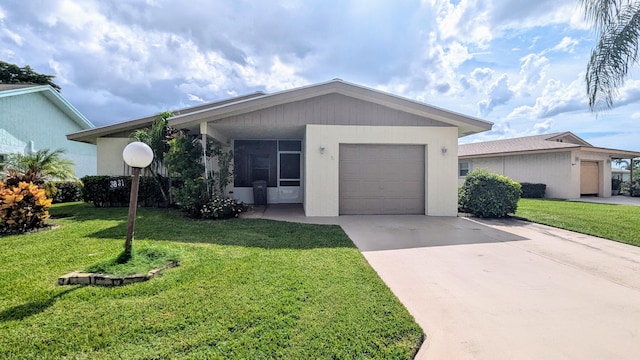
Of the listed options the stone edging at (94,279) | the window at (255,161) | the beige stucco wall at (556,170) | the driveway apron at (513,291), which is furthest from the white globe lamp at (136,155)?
the beige stucco wall at (556,170)

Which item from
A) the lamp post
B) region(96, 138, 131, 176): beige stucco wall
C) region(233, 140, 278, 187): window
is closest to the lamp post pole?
the lamp post

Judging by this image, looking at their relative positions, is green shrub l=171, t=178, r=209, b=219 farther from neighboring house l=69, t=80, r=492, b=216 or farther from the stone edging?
the stone edging

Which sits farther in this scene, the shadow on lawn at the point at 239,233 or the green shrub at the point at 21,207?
the green shrub at the point at 21,207

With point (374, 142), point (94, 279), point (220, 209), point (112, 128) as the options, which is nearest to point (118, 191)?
point (112, 128)

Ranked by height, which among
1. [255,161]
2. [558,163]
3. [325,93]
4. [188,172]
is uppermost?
[325,93]

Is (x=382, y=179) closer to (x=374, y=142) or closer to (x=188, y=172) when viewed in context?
(x=374, y=142)

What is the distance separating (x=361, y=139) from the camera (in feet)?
28.9

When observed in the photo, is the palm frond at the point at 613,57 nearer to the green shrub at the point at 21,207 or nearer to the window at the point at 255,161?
the window at the point at 255,161

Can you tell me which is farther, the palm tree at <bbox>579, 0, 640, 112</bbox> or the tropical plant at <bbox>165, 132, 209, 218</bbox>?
the tropical plant at <bbox>165, 132, 209, 218</bbox>

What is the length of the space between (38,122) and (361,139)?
1629 cm

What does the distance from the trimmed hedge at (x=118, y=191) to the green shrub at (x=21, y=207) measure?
130 inches

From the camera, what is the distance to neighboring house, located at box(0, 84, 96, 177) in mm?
12141

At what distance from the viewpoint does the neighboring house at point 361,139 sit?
839 centimetres

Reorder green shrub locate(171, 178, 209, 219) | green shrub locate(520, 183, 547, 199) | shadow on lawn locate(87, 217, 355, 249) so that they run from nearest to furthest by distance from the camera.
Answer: shadow on lawn locate(87, 217, 355, 249) < green shrub locate(171, 178, 209, 219) < green shrub locate(520, 183, 547, 199)
